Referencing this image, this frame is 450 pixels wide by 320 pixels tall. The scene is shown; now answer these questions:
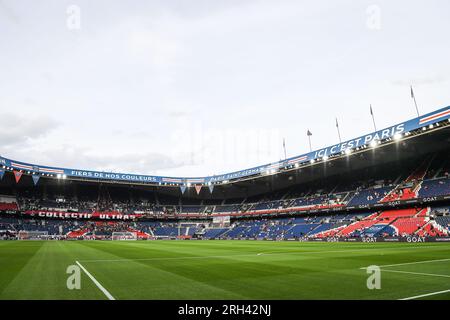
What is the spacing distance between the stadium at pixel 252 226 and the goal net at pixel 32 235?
0.23m

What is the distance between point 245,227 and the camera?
73.2 metres

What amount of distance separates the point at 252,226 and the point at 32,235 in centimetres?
4809

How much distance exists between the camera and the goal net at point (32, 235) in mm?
62062

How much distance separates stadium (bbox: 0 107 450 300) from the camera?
29.4 ft

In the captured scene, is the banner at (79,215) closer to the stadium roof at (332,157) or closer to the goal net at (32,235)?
the goal net at (32,235)

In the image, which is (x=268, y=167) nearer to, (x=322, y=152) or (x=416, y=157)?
(x=322, y=152)

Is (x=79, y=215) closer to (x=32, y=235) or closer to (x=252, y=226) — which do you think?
(x=32, y=235)

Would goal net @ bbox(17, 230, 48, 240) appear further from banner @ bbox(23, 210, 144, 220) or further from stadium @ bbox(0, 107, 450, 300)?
banner @ bbox(23, 210, 144, 220)

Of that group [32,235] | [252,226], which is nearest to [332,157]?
[252,226]

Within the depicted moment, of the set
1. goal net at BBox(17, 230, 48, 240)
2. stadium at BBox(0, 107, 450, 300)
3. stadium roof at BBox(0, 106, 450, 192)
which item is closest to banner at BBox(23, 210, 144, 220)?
stadium at BBox(0, 107, 450, 300)

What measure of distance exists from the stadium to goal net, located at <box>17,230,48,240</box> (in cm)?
23

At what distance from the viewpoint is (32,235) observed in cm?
6362
